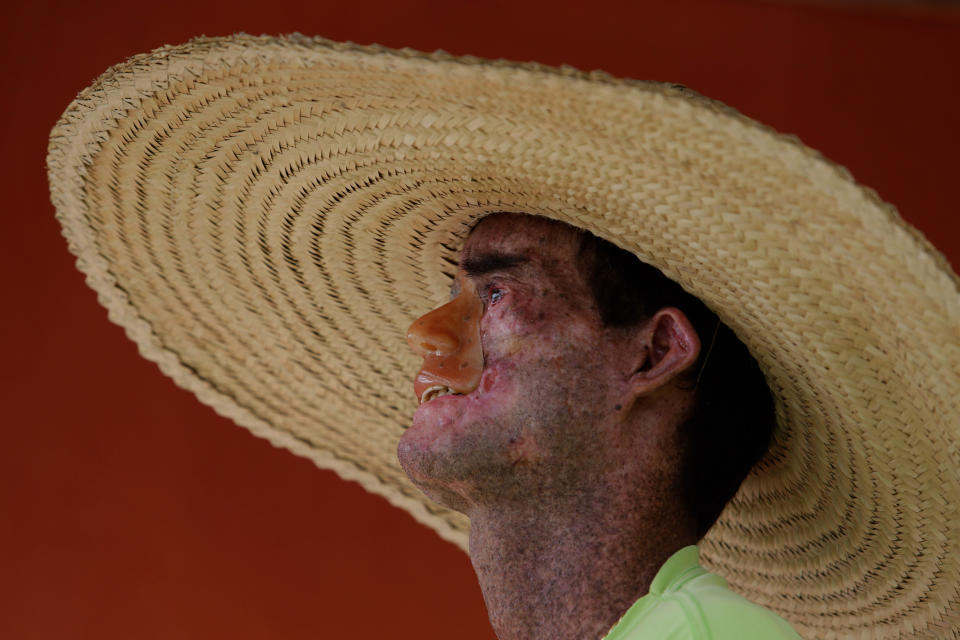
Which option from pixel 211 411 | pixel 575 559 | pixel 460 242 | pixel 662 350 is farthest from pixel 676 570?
pixel 211 411

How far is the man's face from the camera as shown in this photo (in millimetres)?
1271

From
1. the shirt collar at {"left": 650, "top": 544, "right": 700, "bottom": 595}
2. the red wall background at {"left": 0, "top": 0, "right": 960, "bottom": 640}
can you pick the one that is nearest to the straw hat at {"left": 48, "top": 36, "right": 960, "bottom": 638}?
the shirt collar at {"left": 650, "top": 544, "right": 700, "bottom": 595}

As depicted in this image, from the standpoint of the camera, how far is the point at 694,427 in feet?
4.38

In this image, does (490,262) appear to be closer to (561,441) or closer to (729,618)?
(561,441)

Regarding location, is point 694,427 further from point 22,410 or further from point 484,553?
point 22,410

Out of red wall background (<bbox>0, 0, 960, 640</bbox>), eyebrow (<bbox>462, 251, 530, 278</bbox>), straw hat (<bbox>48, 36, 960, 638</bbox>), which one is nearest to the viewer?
straw hat (<bbox>48, 36, 960, 638</bbox>)

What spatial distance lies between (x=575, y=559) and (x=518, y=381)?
199 millimetres

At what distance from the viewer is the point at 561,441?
127cm

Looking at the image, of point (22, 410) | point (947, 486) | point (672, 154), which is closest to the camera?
point (672, 154)

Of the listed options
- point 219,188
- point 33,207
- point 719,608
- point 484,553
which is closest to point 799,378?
point 719,608

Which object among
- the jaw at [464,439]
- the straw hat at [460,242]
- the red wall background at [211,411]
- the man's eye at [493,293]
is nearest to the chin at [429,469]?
the jaw at [464,439]

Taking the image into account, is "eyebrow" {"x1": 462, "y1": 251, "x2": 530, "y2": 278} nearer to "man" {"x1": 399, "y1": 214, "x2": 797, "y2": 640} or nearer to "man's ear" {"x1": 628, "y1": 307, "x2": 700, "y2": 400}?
"man" {"x1": 399, "y1": 214, "x2": 797, "y2": 640}

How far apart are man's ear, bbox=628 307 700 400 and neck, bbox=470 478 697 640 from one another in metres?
0.12

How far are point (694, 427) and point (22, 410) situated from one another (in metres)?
1.27
